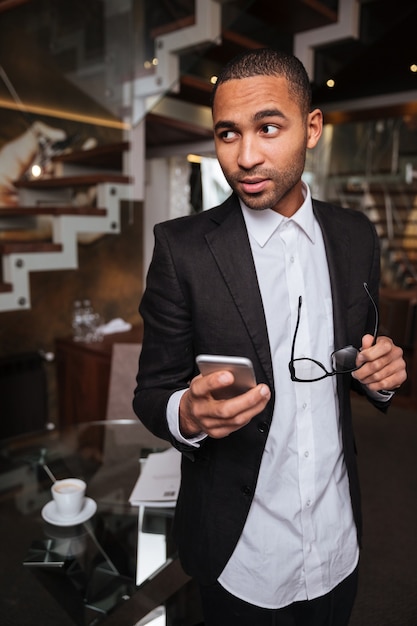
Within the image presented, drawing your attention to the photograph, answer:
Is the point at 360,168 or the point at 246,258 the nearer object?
the point at 246,258

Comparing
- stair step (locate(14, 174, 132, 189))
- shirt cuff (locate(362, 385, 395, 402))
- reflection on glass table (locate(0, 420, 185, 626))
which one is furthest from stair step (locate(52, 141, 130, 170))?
shirt cuff (locate(362, 385, 395, 402))

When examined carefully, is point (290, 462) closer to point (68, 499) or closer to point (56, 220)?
point (68, 499)

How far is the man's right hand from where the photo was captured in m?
0.59

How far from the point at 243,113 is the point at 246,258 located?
0.22m

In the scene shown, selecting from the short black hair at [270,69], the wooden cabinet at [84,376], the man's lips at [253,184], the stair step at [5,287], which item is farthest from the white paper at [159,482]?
the wooden cabinet at [84,376]

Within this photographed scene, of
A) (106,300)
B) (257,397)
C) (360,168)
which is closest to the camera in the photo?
(257,397)

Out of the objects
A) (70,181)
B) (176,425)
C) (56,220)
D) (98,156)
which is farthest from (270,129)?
(98,156)

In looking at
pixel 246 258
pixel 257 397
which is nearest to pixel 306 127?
pixel 246 258

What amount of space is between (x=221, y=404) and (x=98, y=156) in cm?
268

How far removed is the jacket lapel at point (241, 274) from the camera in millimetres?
786

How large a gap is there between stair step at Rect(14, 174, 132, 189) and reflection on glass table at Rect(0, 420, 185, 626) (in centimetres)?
149

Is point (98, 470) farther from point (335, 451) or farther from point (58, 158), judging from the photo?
point (58, 158)

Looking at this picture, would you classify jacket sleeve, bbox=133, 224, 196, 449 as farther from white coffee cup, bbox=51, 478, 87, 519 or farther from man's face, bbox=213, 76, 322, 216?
white coffee cup, bbox=51, 478, 87, 519

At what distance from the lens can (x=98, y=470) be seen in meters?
1.66
